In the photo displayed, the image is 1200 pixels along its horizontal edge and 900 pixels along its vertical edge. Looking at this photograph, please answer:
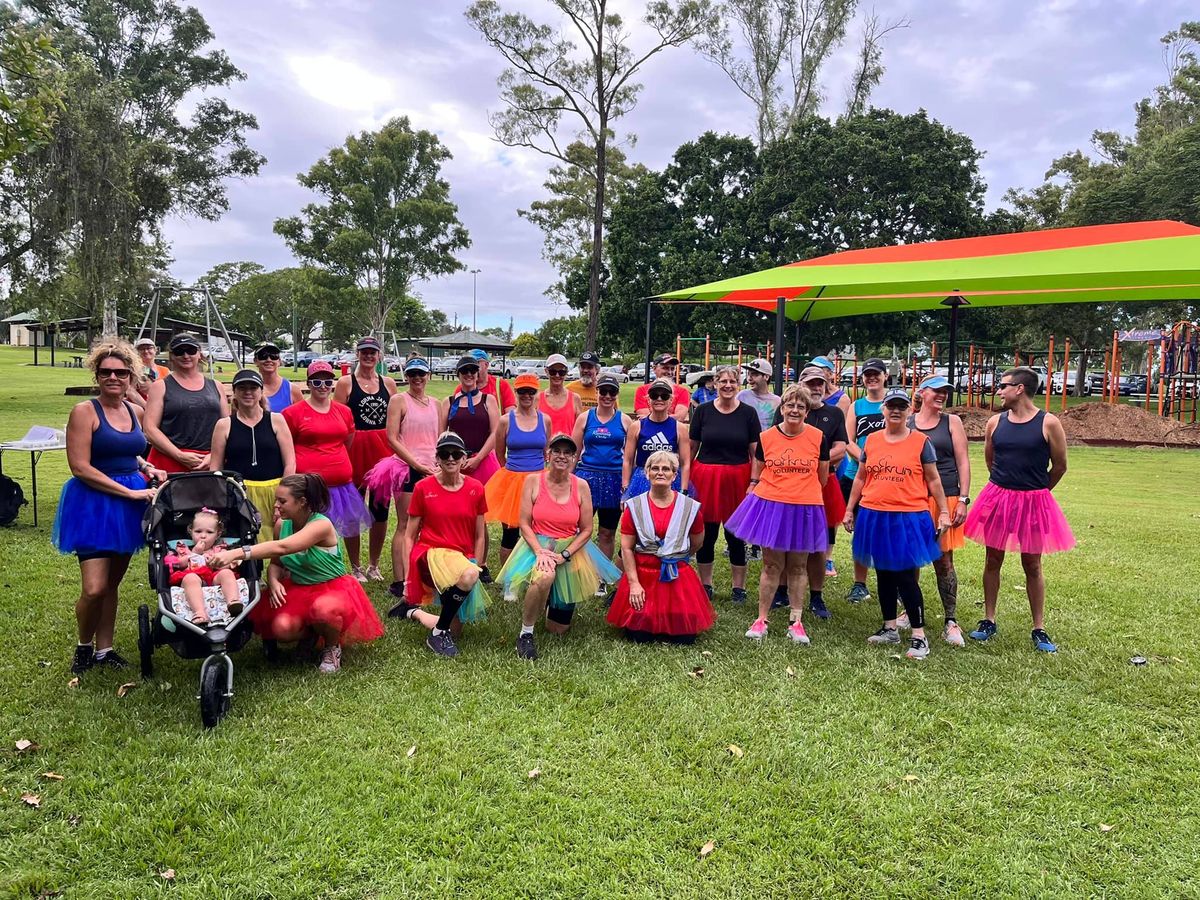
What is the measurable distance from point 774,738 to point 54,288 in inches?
903

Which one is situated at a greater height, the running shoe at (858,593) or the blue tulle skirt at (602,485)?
the blue tulle skirt at (602,485)

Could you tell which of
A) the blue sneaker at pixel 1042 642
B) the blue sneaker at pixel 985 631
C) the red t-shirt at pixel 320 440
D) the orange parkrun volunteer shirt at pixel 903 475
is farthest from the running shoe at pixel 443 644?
the blue sneaker at pixel 1042 642

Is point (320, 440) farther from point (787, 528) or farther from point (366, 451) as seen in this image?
point (787, 528)

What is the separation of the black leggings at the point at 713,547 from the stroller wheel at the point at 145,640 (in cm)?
347

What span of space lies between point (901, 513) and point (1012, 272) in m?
6.09

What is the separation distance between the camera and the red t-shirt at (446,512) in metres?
4.71

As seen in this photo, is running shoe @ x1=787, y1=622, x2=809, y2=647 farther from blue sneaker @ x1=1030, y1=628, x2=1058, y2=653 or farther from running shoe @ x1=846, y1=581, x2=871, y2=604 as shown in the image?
blue sneaker @ x1=1030, y1=628, x2=1058, y2=653

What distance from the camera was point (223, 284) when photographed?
74125 millimetres

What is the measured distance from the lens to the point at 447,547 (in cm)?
473

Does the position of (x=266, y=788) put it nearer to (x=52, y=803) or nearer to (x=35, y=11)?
(x=52, y=803)

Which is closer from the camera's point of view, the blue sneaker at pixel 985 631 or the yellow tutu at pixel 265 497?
the yellow tutu at pixel 265 497

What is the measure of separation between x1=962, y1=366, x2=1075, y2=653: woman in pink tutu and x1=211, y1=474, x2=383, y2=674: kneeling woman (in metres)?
3.95

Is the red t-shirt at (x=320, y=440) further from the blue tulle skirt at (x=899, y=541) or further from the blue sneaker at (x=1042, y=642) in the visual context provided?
the blue sneaker at (x=1042, y=642)

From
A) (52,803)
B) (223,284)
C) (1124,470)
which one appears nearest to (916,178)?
(1124,470)
